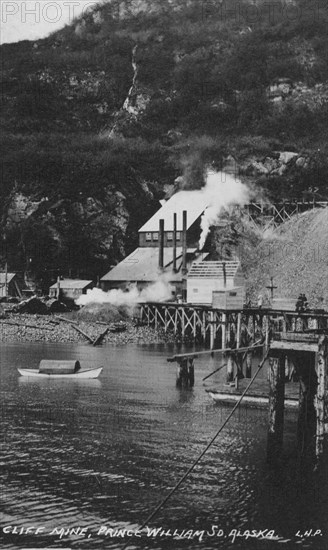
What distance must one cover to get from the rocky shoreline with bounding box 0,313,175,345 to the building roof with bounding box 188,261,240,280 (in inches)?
282

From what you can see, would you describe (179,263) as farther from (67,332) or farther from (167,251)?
(67,332)

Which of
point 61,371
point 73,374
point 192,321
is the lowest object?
point 73,374

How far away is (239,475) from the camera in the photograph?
70.6 ft

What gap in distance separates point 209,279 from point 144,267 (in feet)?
52.9

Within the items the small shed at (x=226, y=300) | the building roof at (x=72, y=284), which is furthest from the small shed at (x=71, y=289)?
the small shed at (x=226, y=300)

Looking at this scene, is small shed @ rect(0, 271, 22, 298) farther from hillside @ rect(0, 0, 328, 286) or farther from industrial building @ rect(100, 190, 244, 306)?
industrial building @ rect(100, 190, 244, 306)

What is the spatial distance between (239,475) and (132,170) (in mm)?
95081

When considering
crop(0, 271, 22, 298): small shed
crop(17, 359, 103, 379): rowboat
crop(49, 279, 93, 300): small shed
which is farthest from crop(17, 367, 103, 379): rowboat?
crop(0, 271, 22, 298): small shed

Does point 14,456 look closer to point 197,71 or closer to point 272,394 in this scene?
point 272,394

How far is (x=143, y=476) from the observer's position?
21156 mm

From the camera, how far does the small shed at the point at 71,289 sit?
8600cm

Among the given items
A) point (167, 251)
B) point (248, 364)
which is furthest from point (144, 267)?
point (248, 364)

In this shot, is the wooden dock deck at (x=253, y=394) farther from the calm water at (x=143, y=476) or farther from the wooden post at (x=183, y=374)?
the wooden post at (x=183, y=374)

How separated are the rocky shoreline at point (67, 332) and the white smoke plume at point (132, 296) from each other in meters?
4.90
